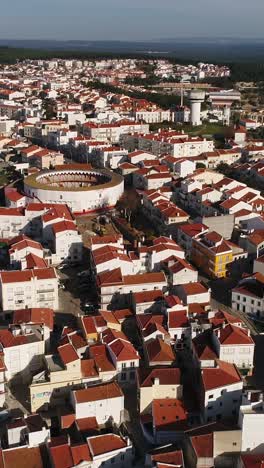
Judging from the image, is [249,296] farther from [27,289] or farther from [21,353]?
[21,353]

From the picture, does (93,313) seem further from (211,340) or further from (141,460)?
(141,460)

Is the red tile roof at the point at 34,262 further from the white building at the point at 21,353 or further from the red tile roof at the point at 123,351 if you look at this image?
the red tile roof at the point at 123,351

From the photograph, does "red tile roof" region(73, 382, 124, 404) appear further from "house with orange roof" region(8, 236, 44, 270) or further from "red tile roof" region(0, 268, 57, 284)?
"house with orange roof" region(8, 236, 44, 270)

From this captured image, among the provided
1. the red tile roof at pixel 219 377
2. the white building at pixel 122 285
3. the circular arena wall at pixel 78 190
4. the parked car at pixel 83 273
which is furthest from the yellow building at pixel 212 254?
the circular arena wall at pixel 78 190

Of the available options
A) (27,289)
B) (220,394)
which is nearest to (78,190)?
(27,289)

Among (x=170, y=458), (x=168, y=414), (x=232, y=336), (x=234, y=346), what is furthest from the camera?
(x=232, y=336)
